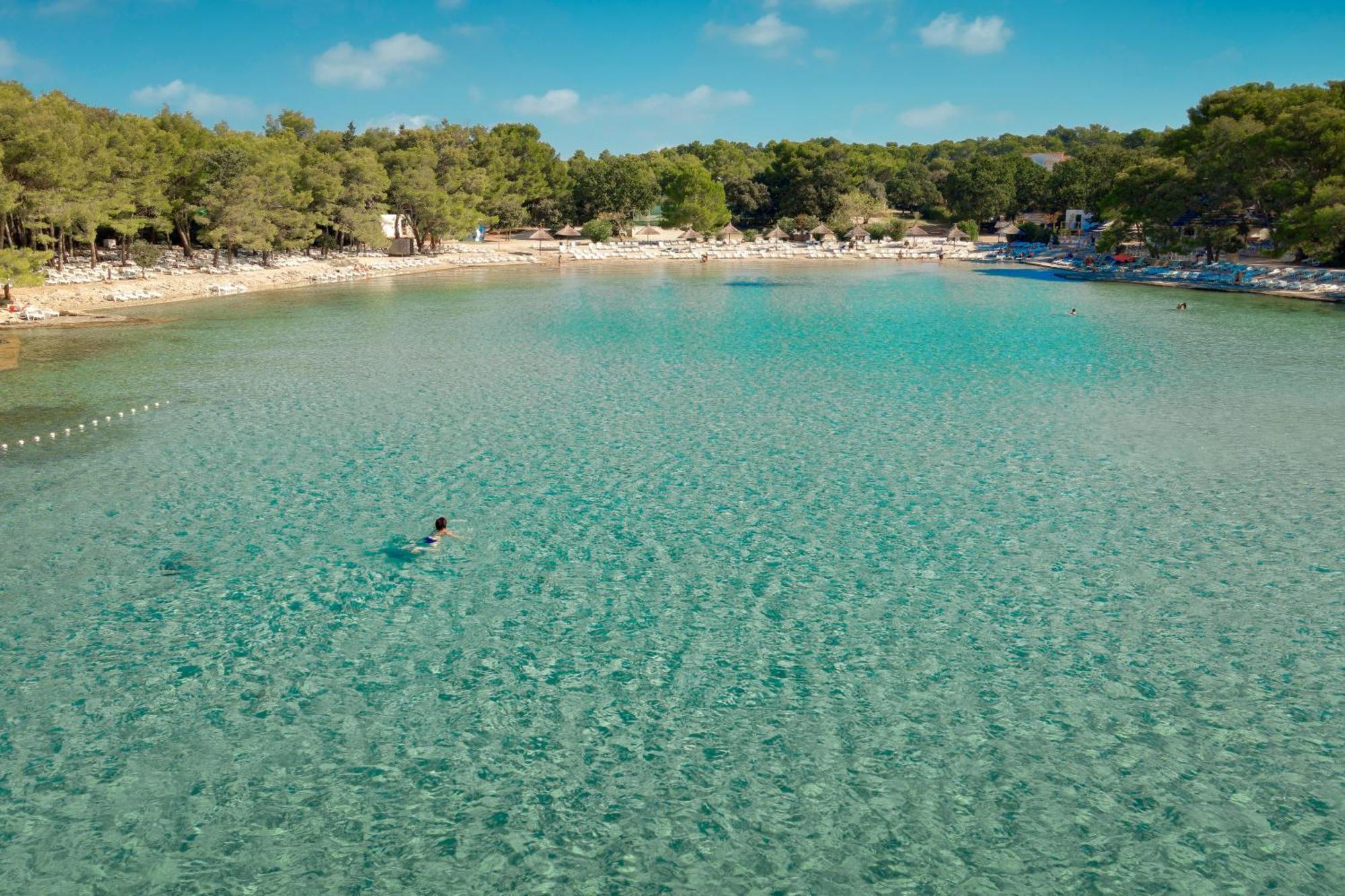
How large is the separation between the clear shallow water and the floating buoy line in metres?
0.51

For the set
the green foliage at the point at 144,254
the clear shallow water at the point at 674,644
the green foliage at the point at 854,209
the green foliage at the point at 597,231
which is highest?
the green foliage at the point at 854,209

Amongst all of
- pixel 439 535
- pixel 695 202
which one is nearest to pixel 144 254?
pixel 439 535

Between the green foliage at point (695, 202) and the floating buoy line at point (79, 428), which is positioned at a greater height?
the green foliage at point (695, 202)

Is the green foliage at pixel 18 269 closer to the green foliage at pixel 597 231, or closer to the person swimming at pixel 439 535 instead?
the person swimming at pixel 439 535

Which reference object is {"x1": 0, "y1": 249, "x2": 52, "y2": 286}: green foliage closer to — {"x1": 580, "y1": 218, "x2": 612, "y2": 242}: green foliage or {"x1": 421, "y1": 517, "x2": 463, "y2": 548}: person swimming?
{"x1": 421, "y1": 517, "x2": 463, "y2": 548}: person swimming

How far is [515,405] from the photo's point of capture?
67.7 ft

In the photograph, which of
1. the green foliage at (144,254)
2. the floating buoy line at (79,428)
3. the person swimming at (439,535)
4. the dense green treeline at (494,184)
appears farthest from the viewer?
the green foliage at (144,254)

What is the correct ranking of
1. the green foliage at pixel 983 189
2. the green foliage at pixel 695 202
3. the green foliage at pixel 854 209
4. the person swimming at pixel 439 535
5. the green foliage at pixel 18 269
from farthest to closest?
the green foliage at pixel 983 189 < the green foliage at pixel 854 209 < the green foliage at pixel 695 202 < the green foliage at pixel 18 269 < the person swimming at pixel 439 535

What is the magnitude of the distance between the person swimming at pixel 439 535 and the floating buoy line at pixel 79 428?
390 inches

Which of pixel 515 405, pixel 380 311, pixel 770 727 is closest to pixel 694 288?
pixel 380 311

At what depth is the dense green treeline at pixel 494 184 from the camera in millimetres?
38000

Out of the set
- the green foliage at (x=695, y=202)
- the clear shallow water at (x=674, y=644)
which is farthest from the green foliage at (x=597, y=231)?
the clear shallow water at (x=674, y=644)

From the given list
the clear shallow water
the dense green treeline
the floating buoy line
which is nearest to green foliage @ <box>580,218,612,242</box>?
the dense green treeline

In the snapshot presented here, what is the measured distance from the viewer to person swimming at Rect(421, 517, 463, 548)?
1211 cm
